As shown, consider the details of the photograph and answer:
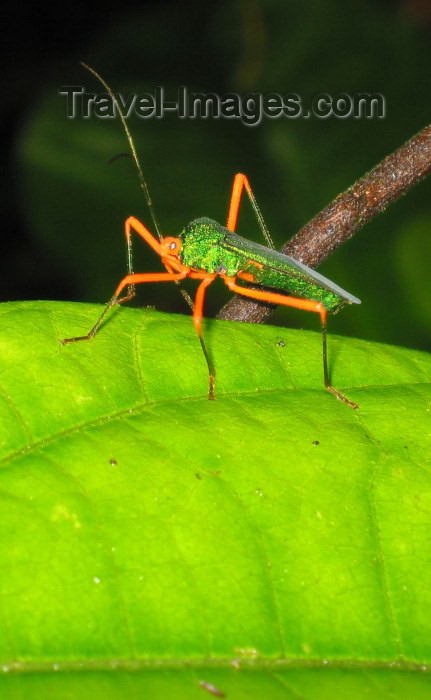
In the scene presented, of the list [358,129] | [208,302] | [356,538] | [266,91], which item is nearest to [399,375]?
[356,538]

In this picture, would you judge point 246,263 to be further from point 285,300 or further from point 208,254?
point 285,300

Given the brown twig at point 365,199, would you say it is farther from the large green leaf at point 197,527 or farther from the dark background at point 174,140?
the dark background at point 174,140

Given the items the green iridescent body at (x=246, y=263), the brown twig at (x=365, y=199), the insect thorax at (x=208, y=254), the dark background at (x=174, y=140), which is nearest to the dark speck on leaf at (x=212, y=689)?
the brown twig at (x=365, y=199)

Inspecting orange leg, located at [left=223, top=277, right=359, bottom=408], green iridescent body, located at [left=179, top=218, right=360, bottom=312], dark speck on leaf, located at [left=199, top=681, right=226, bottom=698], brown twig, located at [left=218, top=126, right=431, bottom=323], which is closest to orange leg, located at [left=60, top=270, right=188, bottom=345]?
green iridescent body, located at [left=179, top=218, right=360, bottom=312]

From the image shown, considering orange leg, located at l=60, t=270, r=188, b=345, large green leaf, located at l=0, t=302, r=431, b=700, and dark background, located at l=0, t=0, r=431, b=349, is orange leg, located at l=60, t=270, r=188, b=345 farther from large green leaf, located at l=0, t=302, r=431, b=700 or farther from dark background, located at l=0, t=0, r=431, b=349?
dark background, located at l=0, t=0, r=431, b=349

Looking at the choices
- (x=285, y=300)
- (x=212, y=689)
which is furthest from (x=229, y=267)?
(x=212, y=689)

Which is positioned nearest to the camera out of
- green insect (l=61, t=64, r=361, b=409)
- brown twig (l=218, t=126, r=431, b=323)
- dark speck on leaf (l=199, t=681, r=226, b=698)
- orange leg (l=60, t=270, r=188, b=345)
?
dark speck on leaf (l=199, t=681, r=226, b=698)
